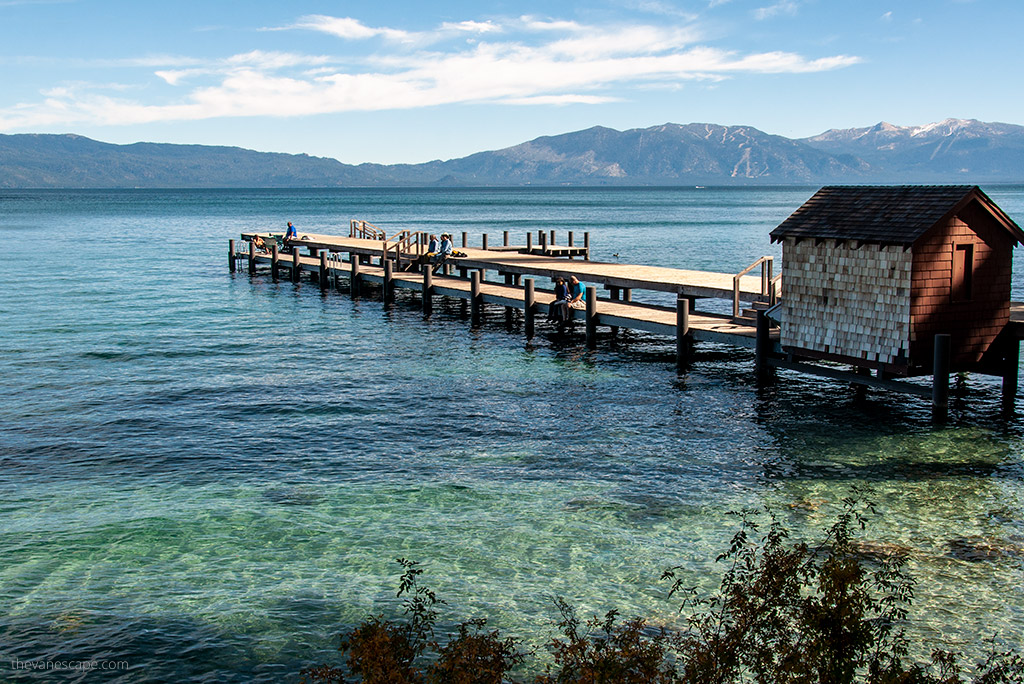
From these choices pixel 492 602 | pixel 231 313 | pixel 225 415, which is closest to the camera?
pixel 492 602

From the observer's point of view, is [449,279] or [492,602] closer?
[492,602]

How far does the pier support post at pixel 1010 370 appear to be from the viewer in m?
19.9

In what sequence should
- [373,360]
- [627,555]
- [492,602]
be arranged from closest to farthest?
1. [492,602]
2. [627,555]
3. [373,360]

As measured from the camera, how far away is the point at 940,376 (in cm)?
1862

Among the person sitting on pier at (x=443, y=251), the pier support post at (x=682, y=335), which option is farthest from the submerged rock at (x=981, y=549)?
the person sitting on pier at (x=443, y=251)

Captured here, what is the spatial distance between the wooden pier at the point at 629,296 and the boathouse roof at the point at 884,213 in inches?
89.1

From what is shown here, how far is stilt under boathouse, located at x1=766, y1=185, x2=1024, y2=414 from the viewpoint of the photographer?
18562 mm

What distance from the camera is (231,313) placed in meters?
36.8

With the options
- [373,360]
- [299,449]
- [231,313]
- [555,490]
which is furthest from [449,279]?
[555,490]

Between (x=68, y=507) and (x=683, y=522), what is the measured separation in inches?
377

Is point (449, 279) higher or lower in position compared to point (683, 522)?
higher

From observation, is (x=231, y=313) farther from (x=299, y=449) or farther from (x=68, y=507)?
(x=68, y=507)

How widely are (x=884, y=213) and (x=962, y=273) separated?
2010 mm

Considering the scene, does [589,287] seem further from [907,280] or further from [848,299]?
[907,280]
